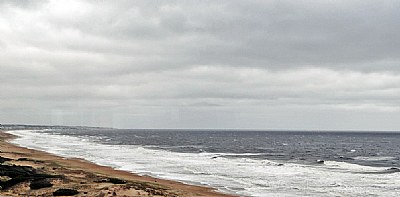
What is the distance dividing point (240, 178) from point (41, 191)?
61.7 feet

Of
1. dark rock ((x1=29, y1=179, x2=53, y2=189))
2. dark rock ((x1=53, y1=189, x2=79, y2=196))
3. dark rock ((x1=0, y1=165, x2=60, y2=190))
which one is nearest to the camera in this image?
dark rock ((x1=53, y1=189, x2=79, y2=196))

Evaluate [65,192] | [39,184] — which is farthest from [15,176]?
[65,192]

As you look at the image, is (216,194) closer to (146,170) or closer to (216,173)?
(216,173)

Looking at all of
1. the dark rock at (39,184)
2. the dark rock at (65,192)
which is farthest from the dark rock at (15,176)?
the dark rock at (65,192)

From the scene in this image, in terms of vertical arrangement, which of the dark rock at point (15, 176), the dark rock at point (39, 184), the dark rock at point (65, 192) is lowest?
the dark rock at point (65, 192)

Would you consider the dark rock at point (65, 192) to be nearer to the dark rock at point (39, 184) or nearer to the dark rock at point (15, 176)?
the dark rock at point (39, 184)

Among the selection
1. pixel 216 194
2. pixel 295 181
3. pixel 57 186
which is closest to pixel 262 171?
pixel 295 181

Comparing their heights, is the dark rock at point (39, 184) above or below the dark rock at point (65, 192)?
above

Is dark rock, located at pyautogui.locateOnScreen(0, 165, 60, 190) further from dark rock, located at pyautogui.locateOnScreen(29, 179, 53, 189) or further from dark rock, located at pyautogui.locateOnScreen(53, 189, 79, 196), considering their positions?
dark rock, located at pyautogui.locateOnScreen(53, 189, 79, 196)

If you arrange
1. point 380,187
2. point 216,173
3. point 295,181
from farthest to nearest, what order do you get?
point 216,173 < point 295,181 < point 380,187

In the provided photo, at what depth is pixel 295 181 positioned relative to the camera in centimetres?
3825

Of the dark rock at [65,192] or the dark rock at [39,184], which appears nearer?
the dark rock at [65,192]

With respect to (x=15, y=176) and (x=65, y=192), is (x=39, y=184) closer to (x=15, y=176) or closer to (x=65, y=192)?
(x=65, y=192)

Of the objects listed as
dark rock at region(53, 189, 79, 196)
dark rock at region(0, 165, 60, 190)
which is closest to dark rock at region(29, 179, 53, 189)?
dark rock at region(0, 165, 60, 190)
